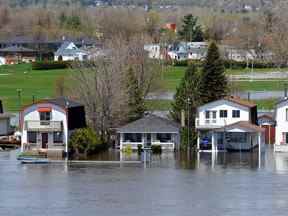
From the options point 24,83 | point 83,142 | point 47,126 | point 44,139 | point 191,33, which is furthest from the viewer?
point 191,33

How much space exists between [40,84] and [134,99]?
29872 mm

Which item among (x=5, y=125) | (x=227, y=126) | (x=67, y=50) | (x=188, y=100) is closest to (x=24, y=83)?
(x=67, y=50)

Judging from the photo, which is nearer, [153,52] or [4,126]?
[4,126]

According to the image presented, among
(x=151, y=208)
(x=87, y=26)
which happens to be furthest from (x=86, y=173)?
(x=87, y=26)

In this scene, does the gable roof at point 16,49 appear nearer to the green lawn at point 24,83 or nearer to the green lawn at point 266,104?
the green lawn at point 24,83

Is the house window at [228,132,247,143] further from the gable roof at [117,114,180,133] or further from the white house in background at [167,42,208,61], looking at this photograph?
the white house in background at [167,42,208,61]

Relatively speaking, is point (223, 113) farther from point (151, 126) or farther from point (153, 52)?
point (153, 52)

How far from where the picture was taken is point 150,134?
1948 inches

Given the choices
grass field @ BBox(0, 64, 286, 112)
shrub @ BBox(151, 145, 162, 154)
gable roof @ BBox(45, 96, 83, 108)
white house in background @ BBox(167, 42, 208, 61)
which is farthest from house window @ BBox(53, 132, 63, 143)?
white house in background @ BBox(167, 42, 208, 61)

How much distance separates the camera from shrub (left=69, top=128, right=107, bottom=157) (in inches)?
1876

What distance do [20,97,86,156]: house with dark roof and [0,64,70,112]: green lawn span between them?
1515 cm

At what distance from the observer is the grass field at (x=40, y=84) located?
6543 centimetres

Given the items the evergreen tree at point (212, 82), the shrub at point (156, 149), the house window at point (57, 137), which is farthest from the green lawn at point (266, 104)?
the house window at point (57, 137)

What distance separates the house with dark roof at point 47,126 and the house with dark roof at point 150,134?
219cm
